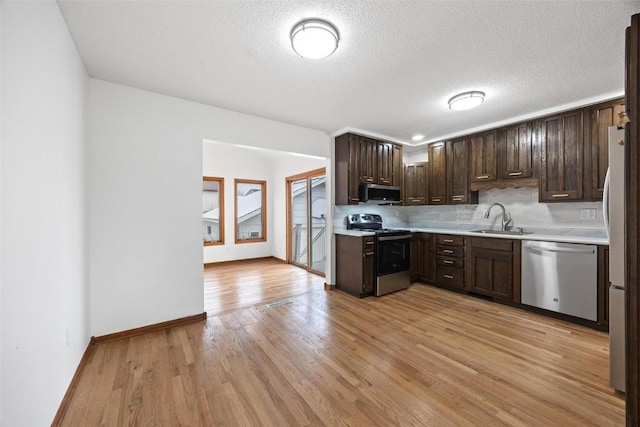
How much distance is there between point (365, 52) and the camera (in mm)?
1993

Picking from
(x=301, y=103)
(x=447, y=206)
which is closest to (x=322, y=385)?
(x=301, y=103)

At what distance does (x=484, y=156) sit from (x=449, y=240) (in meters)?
1.38

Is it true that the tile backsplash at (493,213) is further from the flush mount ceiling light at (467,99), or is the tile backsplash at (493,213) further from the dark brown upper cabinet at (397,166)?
the flush mount ceiling light at (467,99)

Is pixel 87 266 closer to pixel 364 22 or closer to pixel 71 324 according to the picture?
pixel 71 324

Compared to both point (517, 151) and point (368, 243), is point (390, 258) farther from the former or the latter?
point (517, 151)

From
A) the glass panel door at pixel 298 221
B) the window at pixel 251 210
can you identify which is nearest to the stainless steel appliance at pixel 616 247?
the glass panel door at pixel 298 221

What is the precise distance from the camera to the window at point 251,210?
6.38m

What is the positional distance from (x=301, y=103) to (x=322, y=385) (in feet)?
9.18

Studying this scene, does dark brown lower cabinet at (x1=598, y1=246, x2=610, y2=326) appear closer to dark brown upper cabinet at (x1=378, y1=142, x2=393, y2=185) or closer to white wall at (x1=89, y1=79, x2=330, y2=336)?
dark brown upper cabinet at (x1=378, y1=142, x2=393, y2=185)

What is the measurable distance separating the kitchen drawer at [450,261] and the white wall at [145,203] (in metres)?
3.51

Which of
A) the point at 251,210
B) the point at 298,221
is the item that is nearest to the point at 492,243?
the point at 298,221

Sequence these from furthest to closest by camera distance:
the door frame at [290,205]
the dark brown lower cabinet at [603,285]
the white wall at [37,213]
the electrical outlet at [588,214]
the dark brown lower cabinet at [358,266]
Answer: the door frame at [290,205]
the dark brown lower cabinet at [358,266]
the electrical outlet at [588,214]
the dark brown lower cabinet at [603,285]
the white wall at [37,213]

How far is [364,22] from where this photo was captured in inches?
66.0

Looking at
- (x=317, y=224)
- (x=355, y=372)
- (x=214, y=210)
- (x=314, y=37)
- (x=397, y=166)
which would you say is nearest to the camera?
(x=314, y=37)
